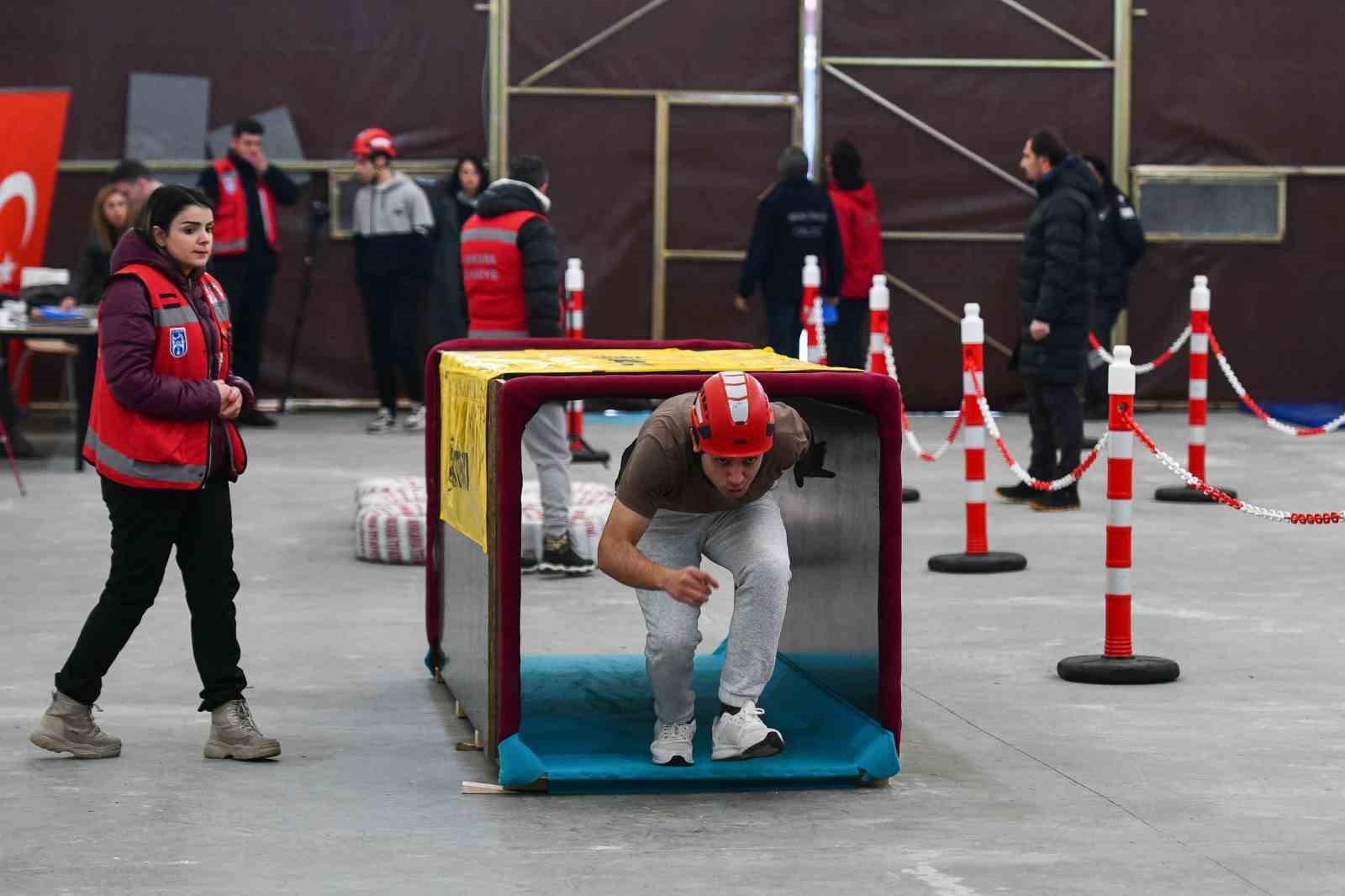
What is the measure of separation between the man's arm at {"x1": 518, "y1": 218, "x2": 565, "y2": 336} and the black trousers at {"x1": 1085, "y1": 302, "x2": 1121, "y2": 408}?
26.5 feet

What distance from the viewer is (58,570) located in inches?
413

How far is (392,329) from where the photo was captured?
18094 mm

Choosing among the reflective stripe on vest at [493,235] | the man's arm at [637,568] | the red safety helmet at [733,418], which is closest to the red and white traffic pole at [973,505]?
the reflective stripe on vest at [493,235]

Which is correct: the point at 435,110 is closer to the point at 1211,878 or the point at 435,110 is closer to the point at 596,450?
the point at 596,450

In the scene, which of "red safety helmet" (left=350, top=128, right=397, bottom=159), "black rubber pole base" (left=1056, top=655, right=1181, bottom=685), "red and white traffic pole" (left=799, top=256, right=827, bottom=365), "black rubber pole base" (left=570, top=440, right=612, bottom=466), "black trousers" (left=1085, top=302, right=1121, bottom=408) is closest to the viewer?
"black rubber pole base" (left=1056, top=655, right=1181, bottom=685)

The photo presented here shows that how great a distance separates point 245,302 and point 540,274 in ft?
24.9

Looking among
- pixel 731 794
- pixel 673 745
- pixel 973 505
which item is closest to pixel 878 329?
pixel 973 505

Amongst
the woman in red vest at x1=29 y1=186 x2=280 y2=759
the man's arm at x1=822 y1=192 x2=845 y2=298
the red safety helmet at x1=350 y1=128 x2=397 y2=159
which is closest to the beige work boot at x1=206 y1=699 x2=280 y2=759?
the woman in red vest at x1=29 y1=186 x2=280 y2=759

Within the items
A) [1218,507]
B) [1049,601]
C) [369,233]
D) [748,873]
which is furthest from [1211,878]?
[369,233]

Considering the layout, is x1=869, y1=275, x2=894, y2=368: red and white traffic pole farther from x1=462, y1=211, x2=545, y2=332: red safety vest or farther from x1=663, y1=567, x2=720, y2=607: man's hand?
x1=663, y1=567, x2=720, y2=607: man's hand

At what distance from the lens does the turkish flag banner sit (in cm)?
1504

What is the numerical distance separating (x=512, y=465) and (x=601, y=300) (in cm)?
1296

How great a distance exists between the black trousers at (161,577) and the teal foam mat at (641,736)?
98 cm

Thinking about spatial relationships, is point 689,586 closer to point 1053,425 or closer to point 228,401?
point 228,401
